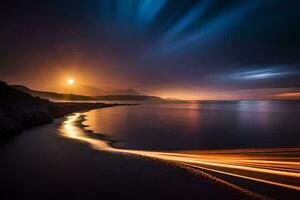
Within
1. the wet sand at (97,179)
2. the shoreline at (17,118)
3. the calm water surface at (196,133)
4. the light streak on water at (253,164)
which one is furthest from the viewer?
the shoreline at (17,118)

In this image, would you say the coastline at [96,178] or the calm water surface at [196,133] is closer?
the coastline at [96,178]

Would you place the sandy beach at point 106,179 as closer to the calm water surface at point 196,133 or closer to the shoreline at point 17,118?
the calm water surface at point 196,133

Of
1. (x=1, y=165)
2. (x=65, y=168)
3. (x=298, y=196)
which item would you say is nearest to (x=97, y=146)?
(x=65, y=168)

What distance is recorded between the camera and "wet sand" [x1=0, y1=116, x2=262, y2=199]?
796 cm

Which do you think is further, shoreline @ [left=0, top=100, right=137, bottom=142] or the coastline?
shoreline @ [left=0, top=100, right=137, bottom=142]

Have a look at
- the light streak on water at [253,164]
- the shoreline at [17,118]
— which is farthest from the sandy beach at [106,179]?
the shoreline at [17,118]

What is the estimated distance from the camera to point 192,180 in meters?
9.25

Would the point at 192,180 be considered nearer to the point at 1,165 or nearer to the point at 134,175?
the point at 134,175

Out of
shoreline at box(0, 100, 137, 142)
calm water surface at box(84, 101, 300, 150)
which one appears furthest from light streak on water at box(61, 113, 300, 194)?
shoreline at box(0, 100, 137, 142)

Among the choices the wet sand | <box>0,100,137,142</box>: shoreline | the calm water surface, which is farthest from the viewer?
<box>0,100,137,142</box>: shoreline

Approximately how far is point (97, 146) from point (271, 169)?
12.4 metres

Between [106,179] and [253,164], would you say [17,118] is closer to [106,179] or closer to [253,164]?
[106,179]

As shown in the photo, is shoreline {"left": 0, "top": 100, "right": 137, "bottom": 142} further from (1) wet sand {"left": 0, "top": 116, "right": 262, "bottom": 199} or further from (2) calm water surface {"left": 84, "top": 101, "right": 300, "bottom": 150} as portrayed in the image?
(1) wet sand {"left": 0, "top": 116, "right": 262, "bottom": 199}

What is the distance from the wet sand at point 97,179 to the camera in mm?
7965
